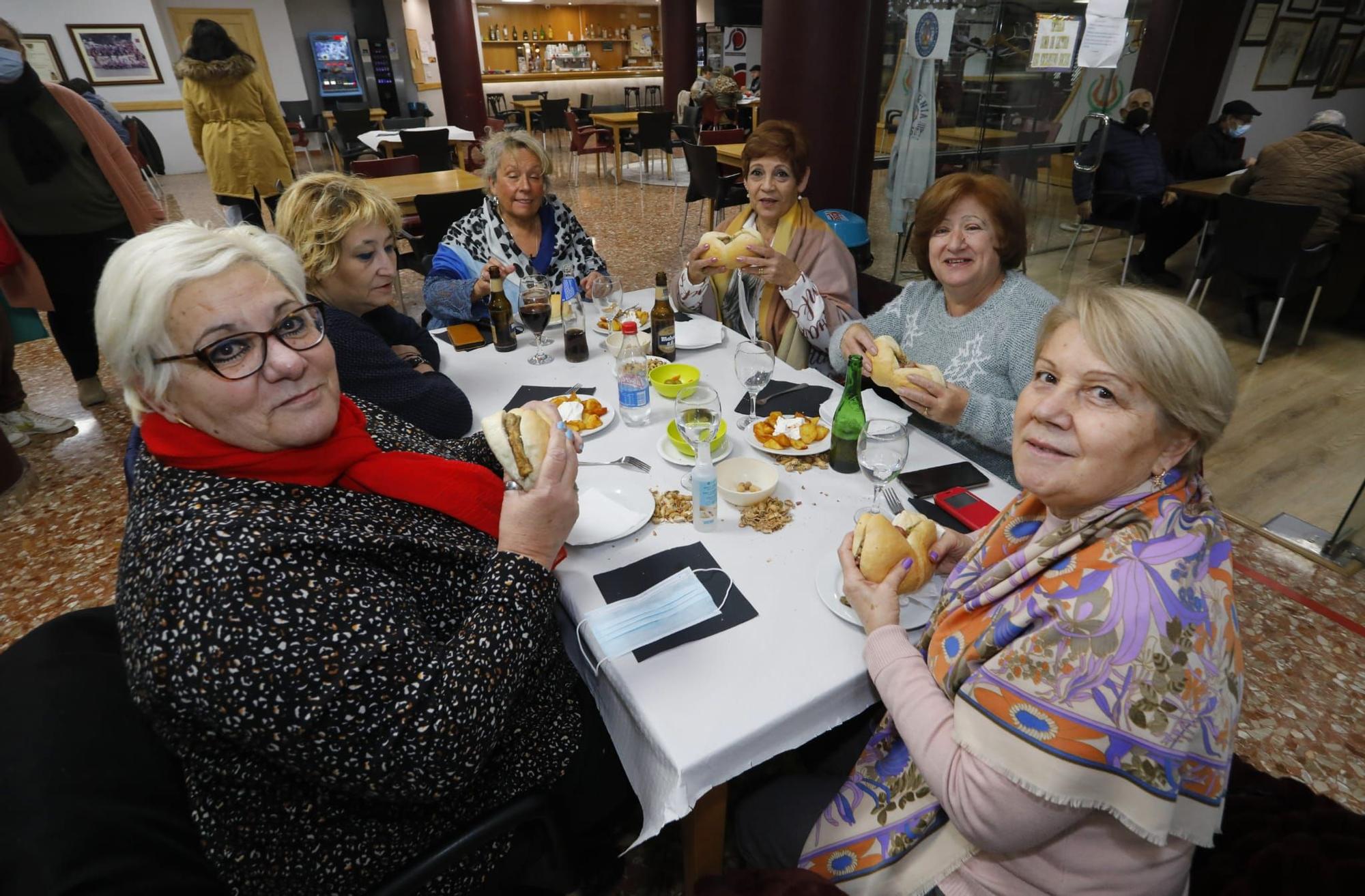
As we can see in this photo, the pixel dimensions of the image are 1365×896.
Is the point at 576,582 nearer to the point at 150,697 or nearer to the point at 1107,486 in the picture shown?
the point at 150,697

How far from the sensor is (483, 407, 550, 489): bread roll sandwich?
4.02 ft

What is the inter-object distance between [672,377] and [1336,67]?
12.1 m

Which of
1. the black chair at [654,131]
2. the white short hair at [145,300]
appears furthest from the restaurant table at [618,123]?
the white short hair at [145,300]

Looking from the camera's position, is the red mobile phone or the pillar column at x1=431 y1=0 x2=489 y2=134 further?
the pillar column at x1=431 y1=0 x2=489 y2=134

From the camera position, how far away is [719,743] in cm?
98

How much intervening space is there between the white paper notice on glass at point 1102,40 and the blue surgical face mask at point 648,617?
5028 mm

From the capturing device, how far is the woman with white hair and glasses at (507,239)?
275 centimetres

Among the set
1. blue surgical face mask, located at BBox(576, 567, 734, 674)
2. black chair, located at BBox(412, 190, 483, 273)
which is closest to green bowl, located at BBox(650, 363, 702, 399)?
blue surgical face mask, located at BBox(576, 567, 734, 674)

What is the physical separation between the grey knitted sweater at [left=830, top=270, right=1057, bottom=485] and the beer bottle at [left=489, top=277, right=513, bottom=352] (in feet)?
3.93

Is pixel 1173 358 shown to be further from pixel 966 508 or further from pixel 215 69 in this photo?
pixel 215 69

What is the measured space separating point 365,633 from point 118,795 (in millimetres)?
346

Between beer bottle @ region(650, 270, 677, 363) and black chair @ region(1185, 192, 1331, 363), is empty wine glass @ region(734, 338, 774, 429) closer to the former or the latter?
beer bottle @ region(650, 270, 677, 363)

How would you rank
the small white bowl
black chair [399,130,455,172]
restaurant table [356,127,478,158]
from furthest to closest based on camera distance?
restaurant table [356,127,478,158]
black chair [399,130,455,172]
the small white bowl

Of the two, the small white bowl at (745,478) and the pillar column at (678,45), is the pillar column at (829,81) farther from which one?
the pillar column at (678,45)
